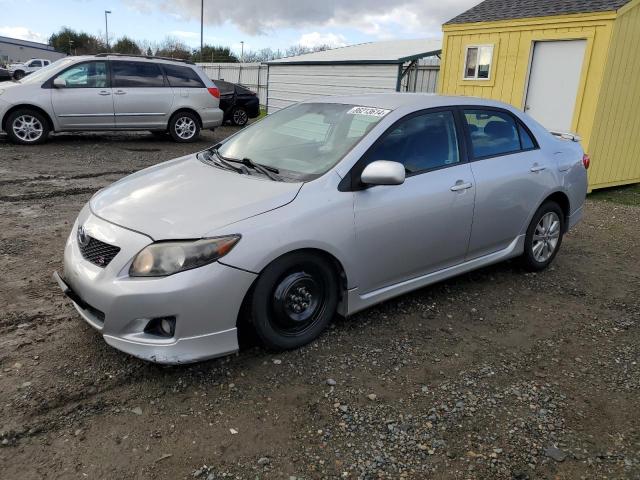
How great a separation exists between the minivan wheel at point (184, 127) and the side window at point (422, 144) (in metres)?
9.08

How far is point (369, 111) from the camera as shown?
3939mm

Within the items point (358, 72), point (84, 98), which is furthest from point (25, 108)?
point (358, 72)

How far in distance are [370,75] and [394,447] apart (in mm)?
12847

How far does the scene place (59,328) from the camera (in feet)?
11.8

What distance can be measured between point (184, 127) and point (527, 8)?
24.5 feet

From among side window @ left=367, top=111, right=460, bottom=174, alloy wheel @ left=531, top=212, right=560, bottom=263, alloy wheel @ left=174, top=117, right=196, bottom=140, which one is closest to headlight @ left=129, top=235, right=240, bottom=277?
side window @ left=367, top=111, right=460, bottom=174

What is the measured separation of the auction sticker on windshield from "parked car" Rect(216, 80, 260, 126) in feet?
42.8

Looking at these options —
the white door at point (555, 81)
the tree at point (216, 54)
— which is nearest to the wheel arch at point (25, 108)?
the white door at point (555, 81)

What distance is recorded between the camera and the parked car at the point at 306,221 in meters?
2.91

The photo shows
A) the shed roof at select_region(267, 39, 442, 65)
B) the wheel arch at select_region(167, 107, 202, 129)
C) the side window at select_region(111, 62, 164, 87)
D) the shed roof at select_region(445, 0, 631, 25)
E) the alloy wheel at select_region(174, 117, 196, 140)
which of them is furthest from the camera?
the shed roof at select_region(267, 39, 442, 65)

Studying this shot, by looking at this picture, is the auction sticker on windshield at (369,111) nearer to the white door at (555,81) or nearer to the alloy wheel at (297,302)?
the alloy wheel at (297,302)

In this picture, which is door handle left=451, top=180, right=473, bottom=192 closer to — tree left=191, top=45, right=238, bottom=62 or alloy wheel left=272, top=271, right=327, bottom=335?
alloy wheel left=272, top=271, right=327, bottom=335

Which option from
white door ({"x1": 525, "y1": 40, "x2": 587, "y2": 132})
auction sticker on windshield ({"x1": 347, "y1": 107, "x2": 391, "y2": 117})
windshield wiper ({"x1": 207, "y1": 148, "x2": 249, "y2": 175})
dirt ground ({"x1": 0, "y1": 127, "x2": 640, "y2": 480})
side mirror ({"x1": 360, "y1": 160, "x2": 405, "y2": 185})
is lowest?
dirt ground ({"x1": 0, "y1": 127, "x2": 640, "y2": 480})

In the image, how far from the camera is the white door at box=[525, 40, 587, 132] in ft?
29.2
